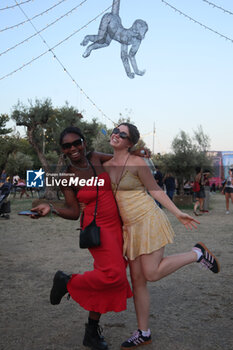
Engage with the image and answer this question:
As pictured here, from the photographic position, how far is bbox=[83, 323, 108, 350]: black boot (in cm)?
286

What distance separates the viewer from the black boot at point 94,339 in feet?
9.38

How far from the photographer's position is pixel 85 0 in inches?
343

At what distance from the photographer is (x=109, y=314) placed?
147 inches

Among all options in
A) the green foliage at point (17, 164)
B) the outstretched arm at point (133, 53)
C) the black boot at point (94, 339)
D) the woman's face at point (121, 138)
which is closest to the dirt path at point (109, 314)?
the black boot at point (94, 339)

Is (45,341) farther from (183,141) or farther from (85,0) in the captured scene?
(183,141)

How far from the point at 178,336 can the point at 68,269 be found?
2653mm

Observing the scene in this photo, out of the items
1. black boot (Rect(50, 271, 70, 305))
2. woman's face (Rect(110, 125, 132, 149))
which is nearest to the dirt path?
black boot (Rect(50, 271, 70, 305))

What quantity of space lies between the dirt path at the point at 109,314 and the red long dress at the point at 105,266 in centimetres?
42

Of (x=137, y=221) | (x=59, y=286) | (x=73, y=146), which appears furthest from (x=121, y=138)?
(x=59, y=286)

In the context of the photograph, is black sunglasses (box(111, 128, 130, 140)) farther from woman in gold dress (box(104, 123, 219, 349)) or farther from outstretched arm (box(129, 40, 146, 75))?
outstretched arm (box(129, 40, 146, 75))

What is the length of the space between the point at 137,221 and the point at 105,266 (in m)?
0.41

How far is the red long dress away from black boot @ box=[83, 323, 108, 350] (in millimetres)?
217

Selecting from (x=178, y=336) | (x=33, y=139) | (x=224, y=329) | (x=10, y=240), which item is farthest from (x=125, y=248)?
(x=33, y=139)

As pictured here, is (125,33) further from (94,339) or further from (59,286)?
(94,339)
